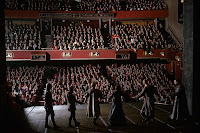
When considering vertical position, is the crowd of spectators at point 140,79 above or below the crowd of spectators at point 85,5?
below

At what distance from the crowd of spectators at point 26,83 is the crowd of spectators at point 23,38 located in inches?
104

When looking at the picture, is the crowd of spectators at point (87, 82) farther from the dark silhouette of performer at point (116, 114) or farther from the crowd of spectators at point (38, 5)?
the crowd of spectators at point (38, 5)

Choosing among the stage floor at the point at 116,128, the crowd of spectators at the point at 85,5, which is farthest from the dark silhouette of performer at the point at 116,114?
the crowd of spectators at the point at 85,5

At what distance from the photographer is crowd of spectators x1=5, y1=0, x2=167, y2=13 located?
2459 cm

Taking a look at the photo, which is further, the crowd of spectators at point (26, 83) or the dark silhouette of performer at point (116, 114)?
the crowd of spectators at point (26, 83)

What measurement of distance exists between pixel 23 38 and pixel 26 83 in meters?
6.88

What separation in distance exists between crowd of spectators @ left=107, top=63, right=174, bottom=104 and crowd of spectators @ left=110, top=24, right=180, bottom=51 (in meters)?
2.06

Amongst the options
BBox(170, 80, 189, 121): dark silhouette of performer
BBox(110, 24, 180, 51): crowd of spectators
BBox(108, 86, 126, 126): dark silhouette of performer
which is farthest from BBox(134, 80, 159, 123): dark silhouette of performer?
BBox(110, 24, 180, 51): crowd of spectators

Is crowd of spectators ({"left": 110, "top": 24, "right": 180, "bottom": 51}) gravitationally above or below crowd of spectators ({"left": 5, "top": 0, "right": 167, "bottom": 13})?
below

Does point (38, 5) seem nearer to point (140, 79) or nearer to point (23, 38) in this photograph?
point (23, 38)

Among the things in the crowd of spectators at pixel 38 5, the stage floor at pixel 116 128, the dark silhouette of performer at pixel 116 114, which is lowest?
the stage floor at pixel 116 128

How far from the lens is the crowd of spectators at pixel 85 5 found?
24594mm

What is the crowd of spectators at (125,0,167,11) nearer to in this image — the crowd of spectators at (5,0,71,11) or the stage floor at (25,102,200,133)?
the crowd of spectators at (5,0,71,11)

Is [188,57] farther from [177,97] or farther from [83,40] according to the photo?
[83,40]
